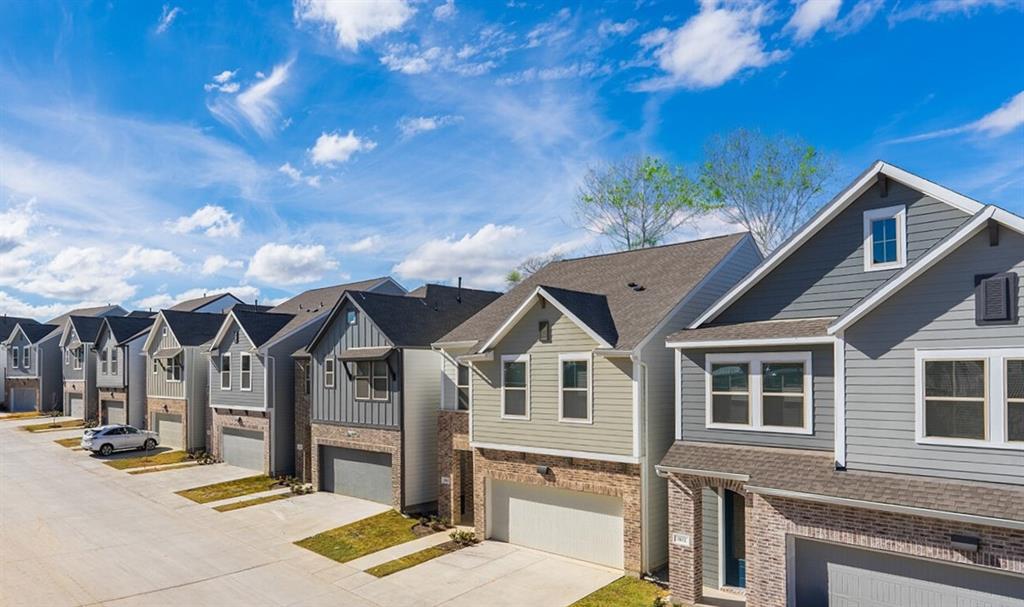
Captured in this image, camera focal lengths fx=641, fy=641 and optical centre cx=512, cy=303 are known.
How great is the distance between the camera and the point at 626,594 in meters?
14.2

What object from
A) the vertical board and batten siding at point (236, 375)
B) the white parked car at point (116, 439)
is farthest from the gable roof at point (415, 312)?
the white parked car at point (116, 439)

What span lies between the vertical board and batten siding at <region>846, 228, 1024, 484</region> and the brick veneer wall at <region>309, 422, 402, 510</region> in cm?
1482

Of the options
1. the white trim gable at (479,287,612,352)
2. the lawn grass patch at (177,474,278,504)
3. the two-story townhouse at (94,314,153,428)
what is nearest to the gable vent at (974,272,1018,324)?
the white trim gable at (479,287,612,352)

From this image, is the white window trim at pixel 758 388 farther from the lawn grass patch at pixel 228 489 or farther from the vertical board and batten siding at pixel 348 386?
the lawn grass patch at pixel 228 489

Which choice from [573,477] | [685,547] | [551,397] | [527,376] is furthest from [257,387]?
[685,547]

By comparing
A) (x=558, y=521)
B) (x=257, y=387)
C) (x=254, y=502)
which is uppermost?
(x=257, y=387)

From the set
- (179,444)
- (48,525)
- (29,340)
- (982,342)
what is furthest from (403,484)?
(29,340)

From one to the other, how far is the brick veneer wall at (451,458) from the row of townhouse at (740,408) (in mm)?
74

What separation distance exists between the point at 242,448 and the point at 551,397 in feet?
65.9

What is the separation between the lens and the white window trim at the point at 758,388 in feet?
42.5

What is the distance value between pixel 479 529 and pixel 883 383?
11856 millimetres

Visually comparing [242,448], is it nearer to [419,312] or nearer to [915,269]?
[419,312]

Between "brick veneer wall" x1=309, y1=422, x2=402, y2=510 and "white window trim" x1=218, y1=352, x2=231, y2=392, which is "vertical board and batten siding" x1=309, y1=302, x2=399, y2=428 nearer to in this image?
"brick veneer wall" x1=309, y1=422, x2=402, y2=510

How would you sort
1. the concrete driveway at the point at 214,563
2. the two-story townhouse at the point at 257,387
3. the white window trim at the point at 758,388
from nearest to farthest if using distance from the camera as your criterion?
the white window trim at the point at 758,388 < the concrete driveway at the point at 214,563 < the two-story townhouse at the point at 257,387
